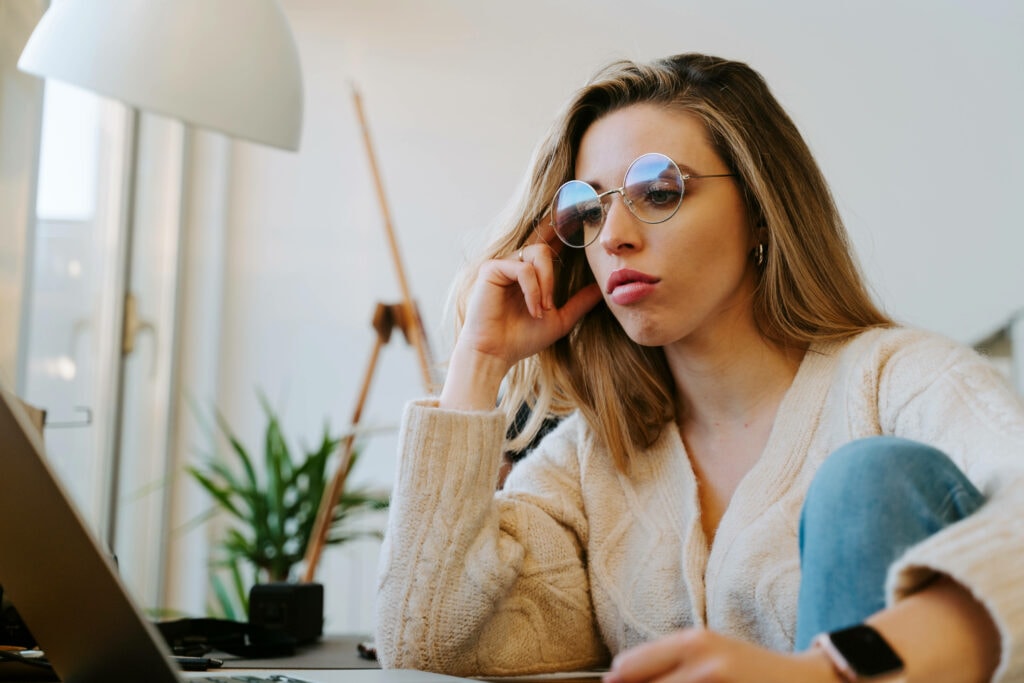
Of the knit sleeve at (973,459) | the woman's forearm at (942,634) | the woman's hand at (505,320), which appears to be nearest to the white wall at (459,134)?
the woman's hand at (505,320)

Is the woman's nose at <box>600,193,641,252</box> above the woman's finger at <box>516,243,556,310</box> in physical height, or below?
above

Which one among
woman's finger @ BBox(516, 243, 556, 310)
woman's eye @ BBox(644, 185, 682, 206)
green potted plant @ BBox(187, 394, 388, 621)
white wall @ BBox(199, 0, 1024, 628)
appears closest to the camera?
woman's eye @ BBox(644, 185, 682, 206)

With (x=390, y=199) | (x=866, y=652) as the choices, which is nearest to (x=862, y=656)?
(x=866, y=652)

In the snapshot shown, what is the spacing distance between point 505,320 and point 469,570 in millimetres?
403

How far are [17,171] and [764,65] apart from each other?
2.70m

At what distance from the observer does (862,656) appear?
73cm

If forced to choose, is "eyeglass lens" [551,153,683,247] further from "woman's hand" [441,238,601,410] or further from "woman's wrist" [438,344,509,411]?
"woman's wrist" [438,344,509,411]

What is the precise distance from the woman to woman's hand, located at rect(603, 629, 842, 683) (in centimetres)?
49

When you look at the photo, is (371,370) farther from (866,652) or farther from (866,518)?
(866,652)

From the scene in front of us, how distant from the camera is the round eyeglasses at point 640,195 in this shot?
1.43 meters

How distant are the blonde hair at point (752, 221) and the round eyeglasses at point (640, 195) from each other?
0.25ft

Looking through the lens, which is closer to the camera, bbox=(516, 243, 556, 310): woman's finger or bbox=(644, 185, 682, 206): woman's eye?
bbox=(644, 185, 682, 206): woman's eye

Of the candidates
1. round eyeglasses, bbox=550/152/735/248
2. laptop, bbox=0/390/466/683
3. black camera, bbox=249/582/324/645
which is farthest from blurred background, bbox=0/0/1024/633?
laptop, bbox=0/390/466/683

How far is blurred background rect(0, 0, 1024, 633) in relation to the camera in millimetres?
3758
